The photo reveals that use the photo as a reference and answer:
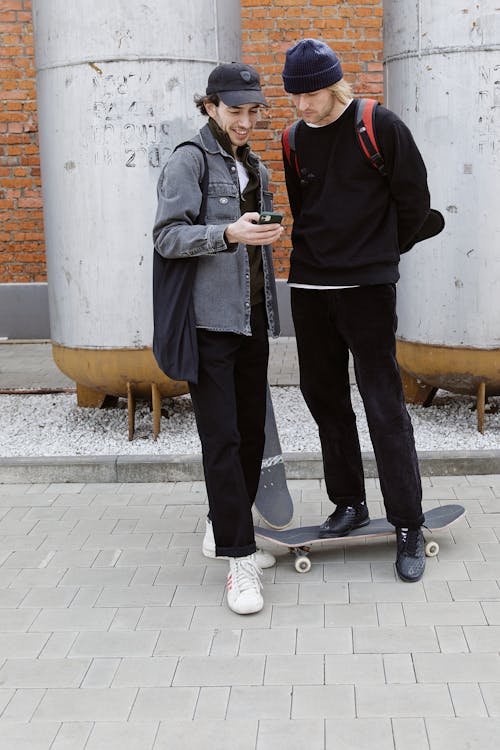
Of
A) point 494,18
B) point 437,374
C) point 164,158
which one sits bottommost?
point 437,374

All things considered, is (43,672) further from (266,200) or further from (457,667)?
(266,200)

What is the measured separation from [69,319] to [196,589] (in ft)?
7.14

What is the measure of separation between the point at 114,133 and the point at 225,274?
6.39 feet

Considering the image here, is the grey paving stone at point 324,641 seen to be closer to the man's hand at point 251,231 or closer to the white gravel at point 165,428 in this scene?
the man's hand at point 251,231

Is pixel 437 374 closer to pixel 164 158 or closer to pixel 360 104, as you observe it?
pixel 164 158

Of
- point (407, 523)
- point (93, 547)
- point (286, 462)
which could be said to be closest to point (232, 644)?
point (407, 523)

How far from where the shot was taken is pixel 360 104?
3.69m

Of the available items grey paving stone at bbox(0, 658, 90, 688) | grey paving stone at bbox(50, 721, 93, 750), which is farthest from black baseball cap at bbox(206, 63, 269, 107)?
grey paving stone at bbox(50, 721, 93, 750)

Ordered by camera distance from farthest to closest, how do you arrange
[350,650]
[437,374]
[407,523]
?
[437,374] < [407,523] < [350,650]

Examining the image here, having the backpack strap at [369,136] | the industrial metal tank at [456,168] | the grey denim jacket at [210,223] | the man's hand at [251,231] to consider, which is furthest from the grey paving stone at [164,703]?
the industrial metal tank at [456,168]

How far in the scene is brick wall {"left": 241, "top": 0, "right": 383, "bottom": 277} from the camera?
874cm

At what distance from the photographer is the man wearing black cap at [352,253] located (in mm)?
3627

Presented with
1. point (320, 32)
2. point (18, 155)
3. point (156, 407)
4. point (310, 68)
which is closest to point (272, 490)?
point (156, 407)

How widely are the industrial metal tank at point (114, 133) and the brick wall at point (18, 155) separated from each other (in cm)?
365
